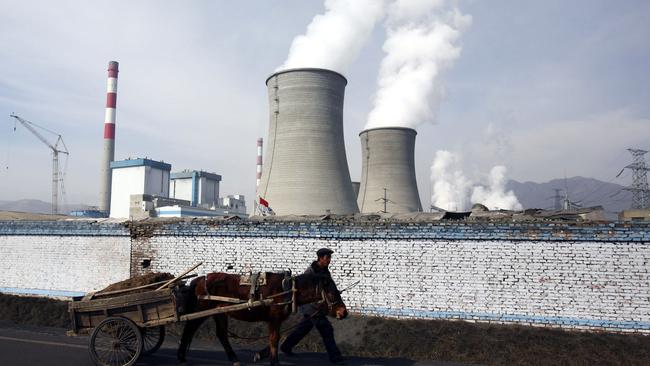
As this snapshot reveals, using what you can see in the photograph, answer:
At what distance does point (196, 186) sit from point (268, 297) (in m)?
52.3

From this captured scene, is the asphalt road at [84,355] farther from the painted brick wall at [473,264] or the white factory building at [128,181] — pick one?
the white factory building at [128,181]

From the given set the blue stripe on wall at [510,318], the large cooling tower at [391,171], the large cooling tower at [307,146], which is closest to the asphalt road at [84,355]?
the blue stripe on wall at [510,318]

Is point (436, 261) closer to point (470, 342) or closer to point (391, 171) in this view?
point (470, 342)

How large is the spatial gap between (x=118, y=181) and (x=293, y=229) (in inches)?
1649

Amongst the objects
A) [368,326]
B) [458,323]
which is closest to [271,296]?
[368,326]

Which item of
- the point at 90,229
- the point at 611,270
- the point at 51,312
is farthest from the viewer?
the point at 90,229

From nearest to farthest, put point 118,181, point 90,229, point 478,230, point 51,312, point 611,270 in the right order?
point 611,270 < point 478,230 < point 51,312 < point 90,229 < point 118,181

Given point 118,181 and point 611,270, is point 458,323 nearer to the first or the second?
point 611,270

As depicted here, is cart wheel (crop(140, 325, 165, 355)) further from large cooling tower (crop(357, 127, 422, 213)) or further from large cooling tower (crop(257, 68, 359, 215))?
large cooling tower (crop(357, 127, 422, 213))

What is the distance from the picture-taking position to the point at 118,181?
154ft

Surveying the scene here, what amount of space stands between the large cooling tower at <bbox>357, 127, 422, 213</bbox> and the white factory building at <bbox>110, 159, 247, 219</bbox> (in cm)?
1656

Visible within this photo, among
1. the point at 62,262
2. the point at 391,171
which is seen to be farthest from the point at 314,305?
the point at 391,171

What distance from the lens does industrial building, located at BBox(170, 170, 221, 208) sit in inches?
2201

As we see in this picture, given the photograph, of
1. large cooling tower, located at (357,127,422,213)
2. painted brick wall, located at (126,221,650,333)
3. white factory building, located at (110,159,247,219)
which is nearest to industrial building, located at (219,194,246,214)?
white factory building, located at (110,159,247,219)
